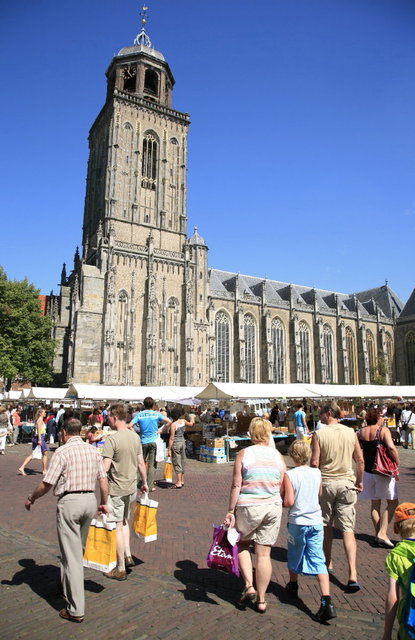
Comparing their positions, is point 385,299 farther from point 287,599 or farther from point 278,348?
point 287,599

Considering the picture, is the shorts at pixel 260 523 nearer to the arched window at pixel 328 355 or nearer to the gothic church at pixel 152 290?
the gothic church at pixel 152 290

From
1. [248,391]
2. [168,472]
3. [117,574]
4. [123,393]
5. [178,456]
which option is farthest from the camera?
[123,393]

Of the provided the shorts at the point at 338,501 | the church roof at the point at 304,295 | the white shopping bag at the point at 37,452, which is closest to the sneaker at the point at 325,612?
the shorts at the point at 338,501

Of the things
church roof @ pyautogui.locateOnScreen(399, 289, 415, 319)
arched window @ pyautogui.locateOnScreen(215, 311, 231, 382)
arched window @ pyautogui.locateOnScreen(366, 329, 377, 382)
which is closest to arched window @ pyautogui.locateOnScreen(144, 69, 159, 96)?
arched window @ pyautogui.locateOnScreen(215, 311, 231, 382)

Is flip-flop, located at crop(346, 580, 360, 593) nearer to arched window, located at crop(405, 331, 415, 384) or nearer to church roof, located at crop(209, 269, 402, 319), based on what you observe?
church roof, located at crop(209, 269, 402, 319)

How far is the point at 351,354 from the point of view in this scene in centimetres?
5350

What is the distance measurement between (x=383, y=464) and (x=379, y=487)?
0.31 m

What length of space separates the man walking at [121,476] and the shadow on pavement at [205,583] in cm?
62

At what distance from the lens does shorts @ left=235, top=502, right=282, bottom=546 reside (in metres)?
3.64

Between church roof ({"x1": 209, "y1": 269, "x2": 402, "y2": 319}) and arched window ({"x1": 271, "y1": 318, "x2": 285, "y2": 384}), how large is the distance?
2.55m

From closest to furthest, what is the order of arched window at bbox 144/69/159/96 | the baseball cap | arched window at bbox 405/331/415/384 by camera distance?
1. the baseball cap
2. arched window at bbox 144/69/159/96
3. arched window at bbox 405/331/415/384

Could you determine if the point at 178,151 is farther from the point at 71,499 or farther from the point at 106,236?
the point at 71,499

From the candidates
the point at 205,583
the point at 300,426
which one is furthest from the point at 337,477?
the point at 300,426

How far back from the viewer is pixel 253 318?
4647 cm
